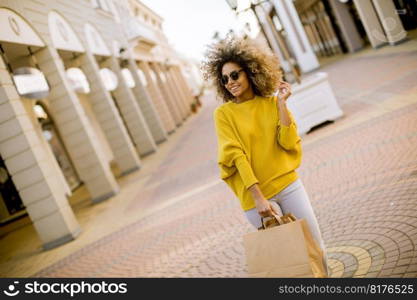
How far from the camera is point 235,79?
263 centimetres

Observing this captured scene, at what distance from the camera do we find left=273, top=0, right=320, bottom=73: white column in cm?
2294

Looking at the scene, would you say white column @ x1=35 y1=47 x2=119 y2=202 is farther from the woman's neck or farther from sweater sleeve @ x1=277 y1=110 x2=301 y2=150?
sweater sleeve @ x1=277 y1=110 x2=301 y2=150

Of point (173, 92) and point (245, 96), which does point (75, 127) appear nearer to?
point (245, 96)

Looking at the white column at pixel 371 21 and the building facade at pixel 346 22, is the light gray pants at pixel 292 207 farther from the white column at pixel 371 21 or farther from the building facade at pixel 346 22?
the white column at pixel 371 21

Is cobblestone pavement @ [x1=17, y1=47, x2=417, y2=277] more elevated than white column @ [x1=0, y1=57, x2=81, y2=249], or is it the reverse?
white column @ [x1=0, y1=57, x2=81, y2=249]

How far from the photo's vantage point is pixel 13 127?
334 inches

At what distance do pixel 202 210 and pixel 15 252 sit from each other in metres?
5.43

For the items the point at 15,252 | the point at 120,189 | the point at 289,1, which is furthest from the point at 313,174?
the point at 289,1

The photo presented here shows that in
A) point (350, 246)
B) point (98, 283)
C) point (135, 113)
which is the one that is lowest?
point (350, 246)

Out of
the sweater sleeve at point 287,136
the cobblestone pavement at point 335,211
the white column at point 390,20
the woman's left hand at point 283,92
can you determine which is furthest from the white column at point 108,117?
the sweater sleeve at point 287,136

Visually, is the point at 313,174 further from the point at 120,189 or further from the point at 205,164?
the point at 120,189

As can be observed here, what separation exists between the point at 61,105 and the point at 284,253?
10.7 m

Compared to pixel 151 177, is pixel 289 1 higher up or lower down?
higher up

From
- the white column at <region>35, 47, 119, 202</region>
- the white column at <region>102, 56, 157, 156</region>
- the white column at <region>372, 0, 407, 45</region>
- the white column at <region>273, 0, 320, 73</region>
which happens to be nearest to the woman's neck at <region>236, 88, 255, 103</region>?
the white column at <region>35, 47, 119, 202</region>
